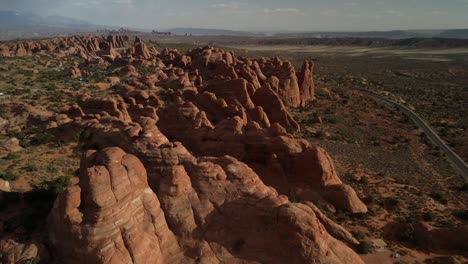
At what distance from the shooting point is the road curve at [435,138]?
4850cm

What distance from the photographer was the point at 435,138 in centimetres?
6150

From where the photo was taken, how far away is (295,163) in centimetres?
3359

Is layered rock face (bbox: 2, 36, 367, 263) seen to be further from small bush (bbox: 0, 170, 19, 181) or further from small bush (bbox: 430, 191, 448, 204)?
small bush (bbox: 430, 191, 448, 204)

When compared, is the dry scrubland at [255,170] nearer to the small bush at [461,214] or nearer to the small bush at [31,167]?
the small bush at [461,214]

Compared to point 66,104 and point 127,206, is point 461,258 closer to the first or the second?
point 127,206

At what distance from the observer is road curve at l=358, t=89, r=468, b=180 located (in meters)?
48.5

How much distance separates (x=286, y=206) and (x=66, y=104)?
1851 inches

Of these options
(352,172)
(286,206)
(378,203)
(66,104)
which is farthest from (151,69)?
(286,206)

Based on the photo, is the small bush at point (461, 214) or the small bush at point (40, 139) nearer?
the small bush at point (461, 214)

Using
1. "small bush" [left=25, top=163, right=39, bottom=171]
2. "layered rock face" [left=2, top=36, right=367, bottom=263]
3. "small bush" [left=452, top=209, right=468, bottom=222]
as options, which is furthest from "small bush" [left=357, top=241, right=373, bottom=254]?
"small bush" [left=25, top=163, right=39, bottom=171]

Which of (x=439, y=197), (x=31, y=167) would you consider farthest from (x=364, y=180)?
(x=31, y=167)

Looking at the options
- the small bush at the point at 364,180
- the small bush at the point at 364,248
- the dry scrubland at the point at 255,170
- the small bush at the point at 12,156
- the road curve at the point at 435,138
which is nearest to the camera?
the dry scrubland at the point at 255,170

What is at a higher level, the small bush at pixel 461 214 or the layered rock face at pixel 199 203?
the layered rock face at pixel 199 203

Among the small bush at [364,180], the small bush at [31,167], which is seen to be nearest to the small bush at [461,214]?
the small bush at [364,180]
